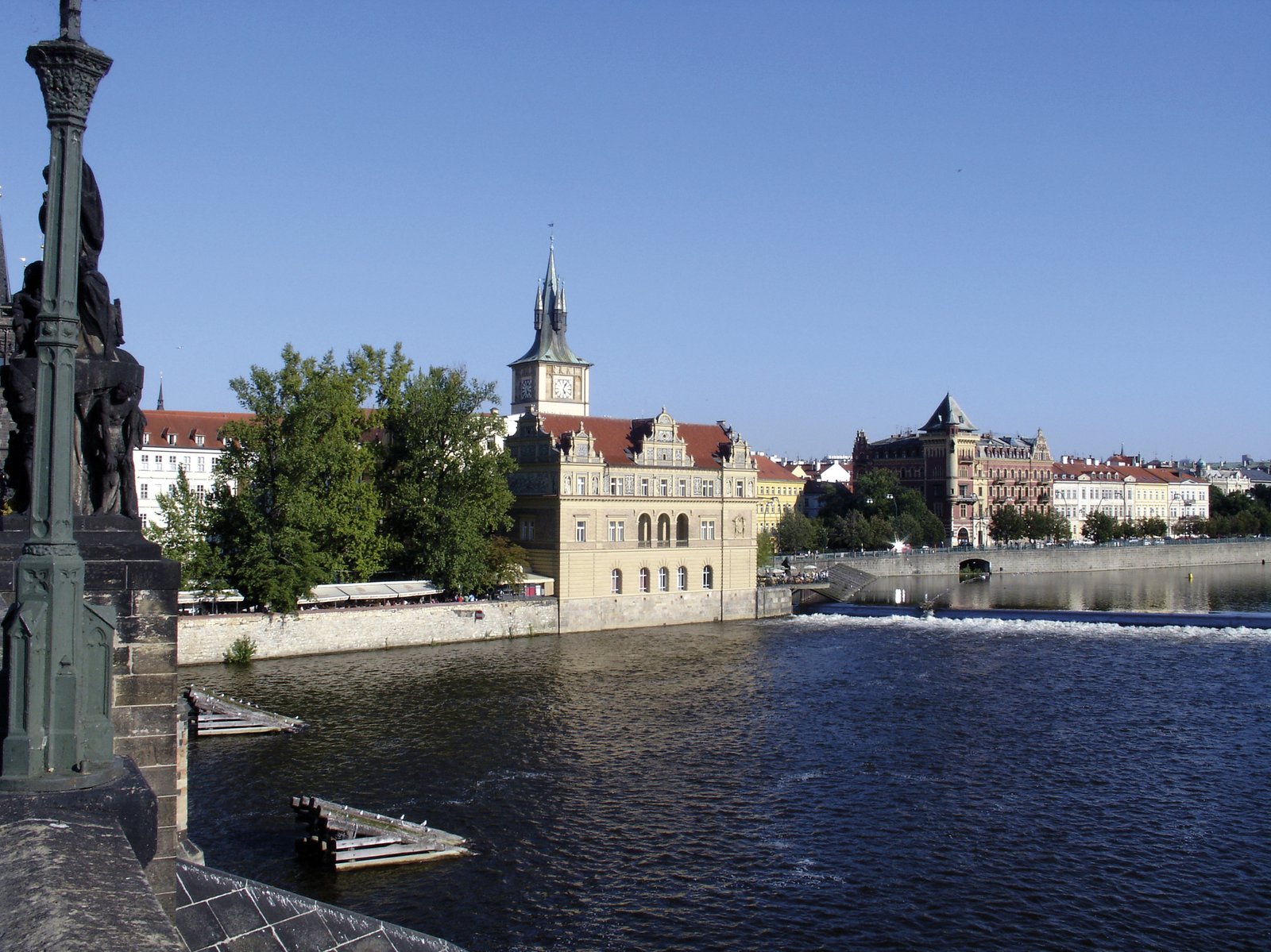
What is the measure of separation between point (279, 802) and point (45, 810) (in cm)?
2168

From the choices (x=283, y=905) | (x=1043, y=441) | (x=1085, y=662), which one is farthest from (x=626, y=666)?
(x=1043, y=441)

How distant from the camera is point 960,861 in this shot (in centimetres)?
2436

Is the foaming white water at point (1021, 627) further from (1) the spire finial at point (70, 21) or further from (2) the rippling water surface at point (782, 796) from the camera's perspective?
(1) the spire finial at point (70, 21)

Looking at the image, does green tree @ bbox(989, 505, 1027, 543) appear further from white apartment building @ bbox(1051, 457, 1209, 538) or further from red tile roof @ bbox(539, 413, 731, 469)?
red tile roof @ bbox(539, 413, 731, 469)

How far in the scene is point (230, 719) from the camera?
35250mm

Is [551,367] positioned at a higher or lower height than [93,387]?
higher

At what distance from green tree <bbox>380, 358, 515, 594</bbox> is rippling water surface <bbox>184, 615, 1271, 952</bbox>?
948cm

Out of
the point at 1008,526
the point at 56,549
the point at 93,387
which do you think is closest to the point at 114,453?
the point at 93,387

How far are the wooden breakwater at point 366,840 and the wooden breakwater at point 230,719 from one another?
35.4 feet

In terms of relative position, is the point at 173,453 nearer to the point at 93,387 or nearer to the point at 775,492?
the point at 775,492

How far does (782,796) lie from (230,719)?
56.0ft

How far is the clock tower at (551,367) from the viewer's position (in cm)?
10912

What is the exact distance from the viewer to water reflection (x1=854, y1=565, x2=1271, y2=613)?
79.9 metres

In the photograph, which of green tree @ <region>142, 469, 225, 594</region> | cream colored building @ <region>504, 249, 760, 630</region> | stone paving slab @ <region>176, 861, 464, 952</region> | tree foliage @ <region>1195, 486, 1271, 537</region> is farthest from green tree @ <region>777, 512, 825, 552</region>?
stone paving slab @ <region>176, 861, 464, 952</region>
